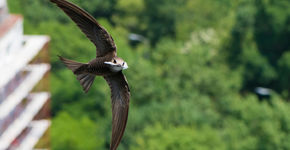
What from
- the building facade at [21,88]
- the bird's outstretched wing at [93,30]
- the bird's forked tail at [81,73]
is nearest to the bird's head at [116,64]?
the bird's outstretched wing at [93,30]

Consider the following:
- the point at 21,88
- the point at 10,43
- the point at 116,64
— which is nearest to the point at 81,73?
the point at 116,64

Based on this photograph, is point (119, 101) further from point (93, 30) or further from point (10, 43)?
point (10, 43)

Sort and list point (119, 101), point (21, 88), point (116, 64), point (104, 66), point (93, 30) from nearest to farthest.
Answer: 1. point (116, 64)
2. point (104, 66)
3. point (93, 30)
4. point (119, 101)
5. point (21, 88)

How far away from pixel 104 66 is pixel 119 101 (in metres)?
0.98

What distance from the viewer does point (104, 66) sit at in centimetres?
1229

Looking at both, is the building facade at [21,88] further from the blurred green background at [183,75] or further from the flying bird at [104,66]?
the flying bird at [104,66]

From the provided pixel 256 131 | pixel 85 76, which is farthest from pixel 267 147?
pixel 85 76

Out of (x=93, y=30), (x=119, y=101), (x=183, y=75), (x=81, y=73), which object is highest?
(x=93, y=30)

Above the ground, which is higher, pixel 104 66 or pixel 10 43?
pixel 104 66

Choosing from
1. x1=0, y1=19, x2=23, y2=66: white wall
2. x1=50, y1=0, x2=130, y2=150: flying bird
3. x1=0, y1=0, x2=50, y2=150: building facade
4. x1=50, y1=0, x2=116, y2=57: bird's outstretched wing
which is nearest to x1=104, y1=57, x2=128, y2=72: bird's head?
x1=50, y1=0, x2=130, y2=150: flying bird

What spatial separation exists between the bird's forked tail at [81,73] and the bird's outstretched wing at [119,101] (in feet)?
0.85

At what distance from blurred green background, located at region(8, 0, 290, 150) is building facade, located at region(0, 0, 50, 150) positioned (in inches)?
445

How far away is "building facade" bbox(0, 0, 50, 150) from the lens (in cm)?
4547

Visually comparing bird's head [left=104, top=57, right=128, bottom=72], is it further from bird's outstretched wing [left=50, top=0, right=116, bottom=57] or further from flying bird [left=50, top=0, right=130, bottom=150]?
bird's outstretched wing [left=50, top=0, right=116, bottom=57]
